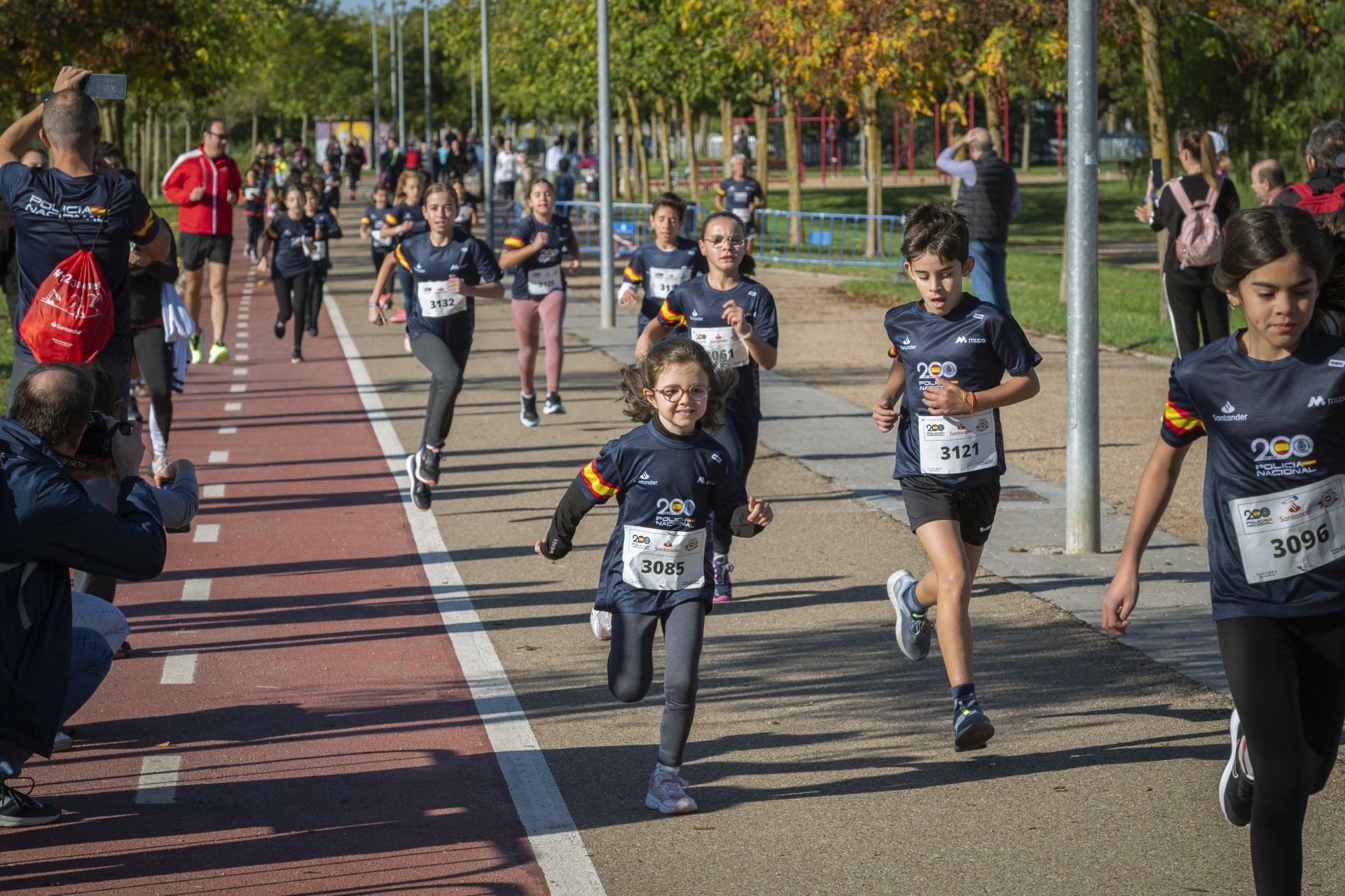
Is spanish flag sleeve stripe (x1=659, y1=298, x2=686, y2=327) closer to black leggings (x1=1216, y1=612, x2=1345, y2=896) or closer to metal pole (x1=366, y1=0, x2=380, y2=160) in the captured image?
black leggings (x1=1216, y1=612, x2=1345, y2=896)

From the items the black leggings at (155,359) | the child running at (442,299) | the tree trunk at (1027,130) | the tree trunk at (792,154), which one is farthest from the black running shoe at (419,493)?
the tree trunk at (1027,130)

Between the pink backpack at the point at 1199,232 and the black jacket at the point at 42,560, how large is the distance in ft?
31.8

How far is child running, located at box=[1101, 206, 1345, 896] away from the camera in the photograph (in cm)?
419

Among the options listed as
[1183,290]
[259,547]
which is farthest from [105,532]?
[1183,290]

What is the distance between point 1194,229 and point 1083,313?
4343mm

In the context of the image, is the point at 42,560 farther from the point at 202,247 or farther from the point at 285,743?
the point at 202,247

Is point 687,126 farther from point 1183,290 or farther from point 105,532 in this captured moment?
point 105,532

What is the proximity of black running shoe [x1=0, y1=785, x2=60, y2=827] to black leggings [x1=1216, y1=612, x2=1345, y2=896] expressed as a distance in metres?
3.35

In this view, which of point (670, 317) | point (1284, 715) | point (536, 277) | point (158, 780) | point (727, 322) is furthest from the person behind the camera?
point (536, 277)

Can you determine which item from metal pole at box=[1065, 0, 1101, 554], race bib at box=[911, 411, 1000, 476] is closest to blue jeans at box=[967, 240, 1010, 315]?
metal pole at box=[1065, 0, 1101, 554]

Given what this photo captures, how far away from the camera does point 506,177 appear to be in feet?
171

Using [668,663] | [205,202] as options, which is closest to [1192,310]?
[205,202]

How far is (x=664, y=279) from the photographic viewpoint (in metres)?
10.2

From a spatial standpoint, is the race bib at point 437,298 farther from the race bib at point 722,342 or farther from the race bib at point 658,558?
the race bib at point 658,558
